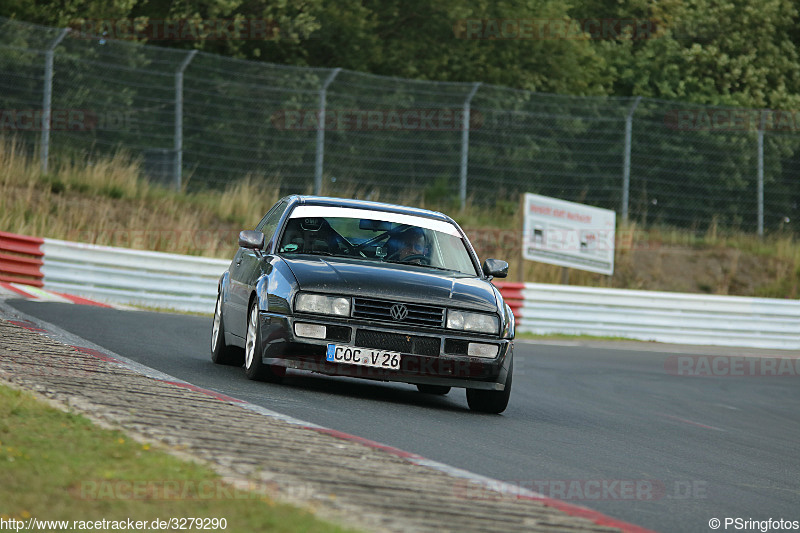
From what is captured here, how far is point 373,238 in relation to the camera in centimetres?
1033

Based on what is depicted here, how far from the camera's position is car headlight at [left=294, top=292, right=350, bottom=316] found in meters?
9.11

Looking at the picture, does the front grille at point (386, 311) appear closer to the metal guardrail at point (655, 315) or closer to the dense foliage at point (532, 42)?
the metal guardrail at point (655, 315)

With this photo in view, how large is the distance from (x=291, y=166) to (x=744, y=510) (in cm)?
2009

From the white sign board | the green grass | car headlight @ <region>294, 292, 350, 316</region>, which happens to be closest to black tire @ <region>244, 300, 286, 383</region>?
car headlight @ <region>294, 292, 350, 316</region>

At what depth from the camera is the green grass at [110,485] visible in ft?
15.2

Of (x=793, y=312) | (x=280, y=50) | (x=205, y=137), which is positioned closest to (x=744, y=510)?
(x=793, y=312)

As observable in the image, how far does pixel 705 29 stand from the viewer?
141 ft

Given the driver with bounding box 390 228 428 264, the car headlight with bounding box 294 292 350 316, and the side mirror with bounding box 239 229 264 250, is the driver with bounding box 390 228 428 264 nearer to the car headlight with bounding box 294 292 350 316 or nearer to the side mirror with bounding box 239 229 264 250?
the side mirror with bounding box 239 229 264 250

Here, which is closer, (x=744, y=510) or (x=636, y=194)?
(x=744, y=510)

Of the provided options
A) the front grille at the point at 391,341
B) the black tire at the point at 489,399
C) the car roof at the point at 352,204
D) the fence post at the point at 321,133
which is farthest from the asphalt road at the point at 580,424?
the fence post at the point at 321,133

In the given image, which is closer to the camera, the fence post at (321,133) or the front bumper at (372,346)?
the front bumper at (372,346)

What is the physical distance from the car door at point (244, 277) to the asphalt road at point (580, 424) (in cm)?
42

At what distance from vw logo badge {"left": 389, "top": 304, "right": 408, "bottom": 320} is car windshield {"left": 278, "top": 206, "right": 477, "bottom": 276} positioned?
0.97 m

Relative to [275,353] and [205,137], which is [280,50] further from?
[275,353]
